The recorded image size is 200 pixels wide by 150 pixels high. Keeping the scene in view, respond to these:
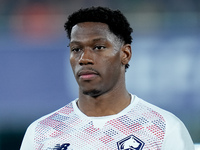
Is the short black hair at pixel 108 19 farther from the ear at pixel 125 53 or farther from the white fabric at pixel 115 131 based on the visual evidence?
the white fabric at pixel 115 131

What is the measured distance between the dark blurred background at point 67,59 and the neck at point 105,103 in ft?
8.59

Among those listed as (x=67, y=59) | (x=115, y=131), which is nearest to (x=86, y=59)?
(x=115, y=131)

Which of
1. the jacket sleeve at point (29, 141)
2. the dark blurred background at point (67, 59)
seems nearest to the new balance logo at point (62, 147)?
the jacket sleeve at point (29, 141)

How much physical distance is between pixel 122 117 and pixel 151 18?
315cm

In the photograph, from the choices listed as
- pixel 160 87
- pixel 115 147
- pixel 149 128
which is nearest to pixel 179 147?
pixel 149 128

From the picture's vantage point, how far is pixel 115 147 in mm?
1896

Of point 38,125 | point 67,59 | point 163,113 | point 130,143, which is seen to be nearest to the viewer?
point 130,143

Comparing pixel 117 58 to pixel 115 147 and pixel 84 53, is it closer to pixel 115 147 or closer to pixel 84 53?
pixel 84 53

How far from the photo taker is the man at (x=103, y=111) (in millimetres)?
1902

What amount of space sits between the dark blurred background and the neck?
2.62 meters

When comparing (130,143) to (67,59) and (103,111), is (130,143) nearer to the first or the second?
(103,111)

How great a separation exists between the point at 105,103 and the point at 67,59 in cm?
282

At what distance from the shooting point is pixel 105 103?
Result: 6.70 ft

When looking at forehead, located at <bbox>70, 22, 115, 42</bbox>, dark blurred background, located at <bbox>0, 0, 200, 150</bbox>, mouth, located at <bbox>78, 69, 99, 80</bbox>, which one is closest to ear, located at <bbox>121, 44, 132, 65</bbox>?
forehead, located at <bbox>70, 22, 115, 42</bbox>
